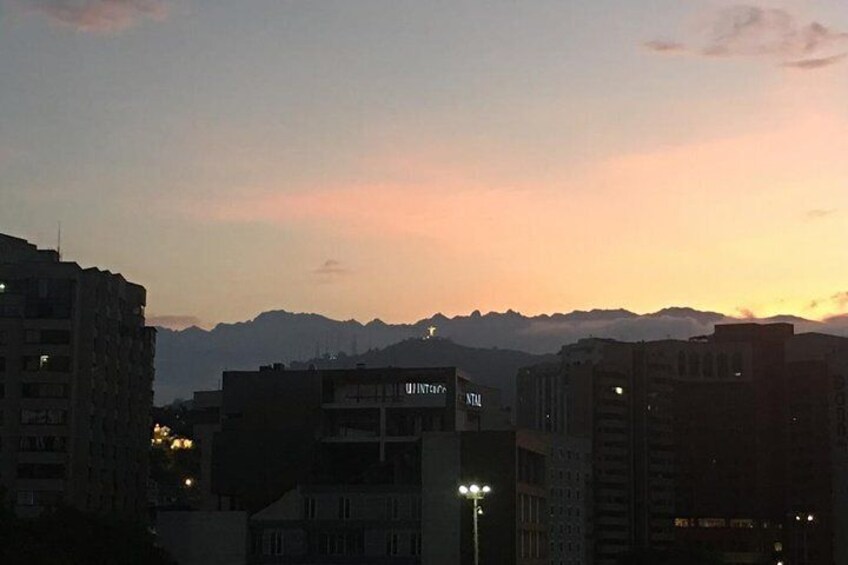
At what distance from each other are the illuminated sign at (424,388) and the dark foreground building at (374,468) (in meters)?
0.12

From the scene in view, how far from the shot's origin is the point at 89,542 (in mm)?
120875

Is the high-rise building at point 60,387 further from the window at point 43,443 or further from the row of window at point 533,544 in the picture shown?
the row of window at point 533,544

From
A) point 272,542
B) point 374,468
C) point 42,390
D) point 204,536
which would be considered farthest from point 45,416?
point 374,468

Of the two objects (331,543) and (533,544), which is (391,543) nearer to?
(331,543)

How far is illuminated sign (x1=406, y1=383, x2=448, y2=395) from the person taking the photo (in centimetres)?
18350

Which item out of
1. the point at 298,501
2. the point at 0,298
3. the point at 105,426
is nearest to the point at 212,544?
the point at 298,501

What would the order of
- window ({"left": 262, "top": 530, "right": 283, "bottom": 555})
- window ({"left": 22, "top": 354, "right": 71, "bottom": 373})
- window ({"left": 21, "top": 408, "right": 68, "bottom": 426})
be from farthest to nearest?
window ({"left": 22, "top": 354, "right": 71, "bottom": 373}), window ({"left": 21, "top": 408, "right": 68, "bottom": 426}), window ({"left": 262, "top": 530, "right": 283, "bottom": 555})

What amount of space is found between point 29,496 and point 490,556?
47.8 m

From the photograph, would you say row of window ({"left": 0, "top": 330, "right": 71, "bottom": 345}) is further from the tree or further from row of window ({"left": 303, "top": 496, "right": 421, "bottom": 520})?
the tree

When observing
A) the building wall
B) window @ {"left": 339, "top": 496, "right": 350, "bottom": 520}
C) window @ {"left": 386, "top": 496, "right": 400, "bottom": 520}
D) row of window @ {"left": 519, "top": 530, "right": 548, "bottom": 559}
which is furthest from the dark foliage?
row of window @ {"left": 519, "top": 530, "right": 548, "bottom": 559}

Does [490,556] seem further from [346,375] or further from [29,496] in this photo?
[29,496]

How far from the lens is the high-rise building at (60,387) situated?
163 m

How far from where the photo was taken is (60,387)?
165 metres

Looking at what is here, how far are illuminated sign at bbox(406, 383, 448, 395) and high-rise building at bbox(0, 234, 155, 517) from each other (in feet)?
110
